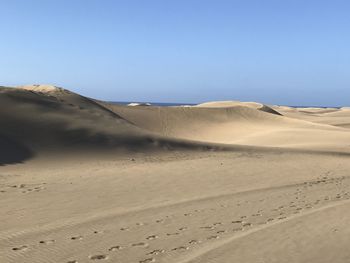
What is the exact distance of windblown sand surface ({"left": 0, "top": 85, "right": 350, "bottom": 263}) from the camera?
629 centimetres

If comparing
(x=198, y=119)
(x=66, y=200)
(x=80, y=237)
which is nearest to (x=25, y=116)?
(x=66, y=200)

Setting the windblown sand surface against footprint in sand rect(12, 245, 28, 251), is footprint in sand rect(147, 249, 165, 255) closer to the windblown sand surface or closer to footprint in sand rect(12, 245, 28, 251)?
the windblown sand surface

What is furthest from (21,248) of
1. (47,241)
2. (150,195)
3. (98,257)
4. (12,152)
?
(12,152)

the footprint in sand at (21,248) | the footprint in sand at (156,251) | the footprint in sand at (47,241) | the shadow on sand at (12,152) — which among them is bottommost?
the footprint in sand at (156,251)

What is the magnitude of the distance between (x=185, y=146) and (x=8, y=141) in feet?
21.4

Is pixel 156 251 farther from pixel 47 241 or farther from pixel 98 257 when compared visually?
pixel 47 241

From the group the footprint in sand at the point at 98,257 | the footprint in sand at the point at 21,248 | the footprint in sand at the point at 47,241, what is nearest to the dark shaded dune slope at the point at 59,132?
the footprint in sand at the point at 47,241

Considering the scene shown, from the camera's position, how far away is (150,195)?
33.0 feet

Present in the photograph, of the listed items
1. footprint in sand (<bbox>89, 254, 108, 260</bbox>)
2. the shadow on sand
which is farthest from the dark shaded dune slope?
footprint in sand (<bbox>89, 254, 108, 260</bbox>)

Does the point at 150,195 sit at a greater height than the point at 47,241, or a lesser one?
greater

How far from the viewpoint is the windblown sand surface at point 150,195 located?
6.29 metres

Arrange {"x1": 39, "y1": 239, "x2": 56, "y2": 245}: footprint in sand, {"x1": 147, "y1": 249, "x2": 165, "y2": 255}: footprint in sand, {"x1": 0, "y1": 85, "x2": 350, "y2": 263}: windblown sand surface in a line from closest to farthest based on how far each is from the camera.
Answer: {"x1": 147, "y1": 249, "x2": 165, "y2": 255}: footprint in sand, {"x1": 0, "y1": 85, "x2": 350, "y2": 263}: windblown sand surface, {"x1": 39, "y1": 239, "x2": 56, "y2": 245}: footprint in sand

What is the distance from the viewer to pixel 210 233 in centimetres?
706

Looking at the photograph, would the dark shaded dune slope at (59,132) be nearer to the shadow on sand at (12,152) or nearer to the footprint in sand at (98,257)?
the shadow on sand at (12,152)
